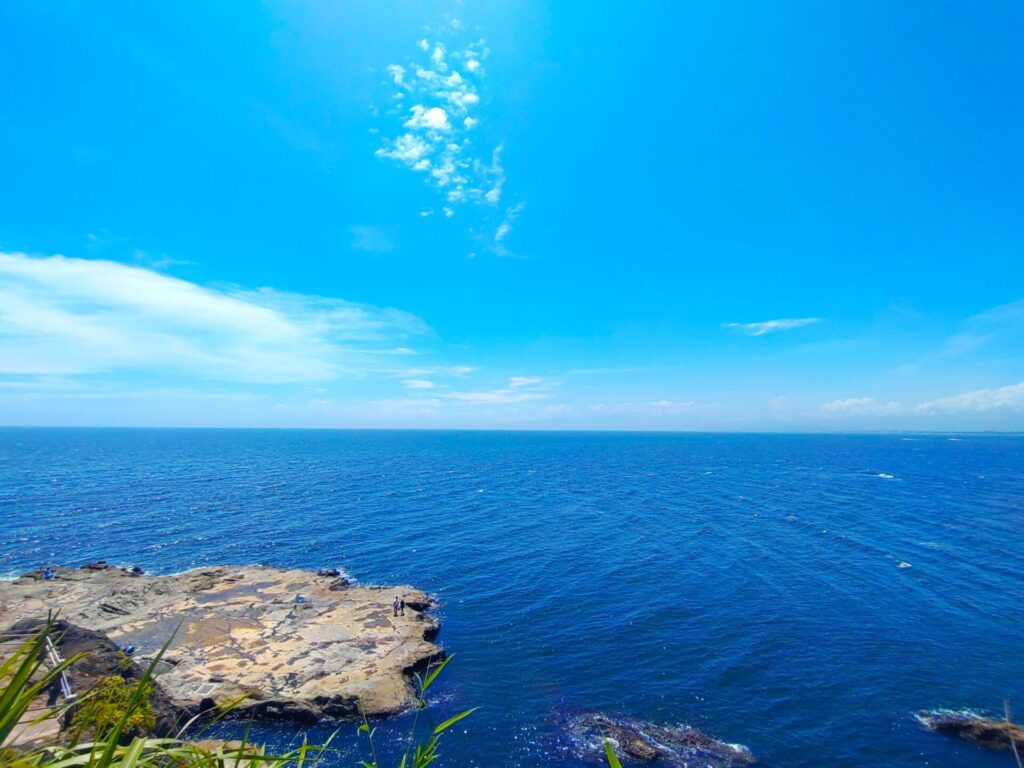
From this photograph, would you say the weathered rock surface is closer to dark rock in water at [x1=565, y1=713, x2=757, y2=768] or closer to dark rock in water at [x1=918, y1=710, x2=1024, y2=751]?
dark rock in water at [x1=565, y1=713, x2=757, y2=768]

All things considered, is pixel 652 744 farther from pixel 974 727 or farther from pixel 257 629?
pixel 257 629

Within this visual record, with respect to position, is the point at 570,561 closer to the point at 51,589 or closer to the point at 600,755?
the point at 600,755

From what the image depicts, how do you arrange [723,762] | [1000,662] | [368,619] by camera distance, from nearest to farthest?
[723,762]
[1000,662]
[368,619]

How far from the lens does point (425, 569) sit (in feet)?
196

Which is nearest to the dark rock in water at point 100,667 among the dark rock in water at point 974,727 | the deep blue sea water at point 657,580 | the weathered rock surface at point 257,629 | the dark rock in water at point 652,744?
the weathered rock surface at point 257,629

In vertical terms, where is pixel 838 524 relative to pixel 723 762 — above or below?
above

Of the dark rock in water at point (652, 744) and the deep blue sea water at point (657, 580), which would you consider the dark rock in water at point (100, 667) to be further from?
the dark rock in water at point (652, 744)

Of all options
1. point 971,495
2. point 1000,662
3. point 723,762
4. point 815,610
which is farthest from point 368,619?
point 971,495

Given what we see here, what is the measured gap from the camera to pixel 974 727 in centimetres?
3198

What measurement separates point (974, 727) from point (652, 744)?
70.0ft

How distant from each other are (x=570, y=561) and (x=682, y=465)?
128822 millimetres

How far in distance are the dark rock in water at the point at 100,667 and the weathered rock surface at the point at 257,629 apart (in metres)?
1.03

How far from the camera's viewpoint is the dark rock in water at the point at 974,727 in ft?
102

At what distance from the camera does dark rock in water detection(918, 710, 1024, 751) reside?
31.0m
